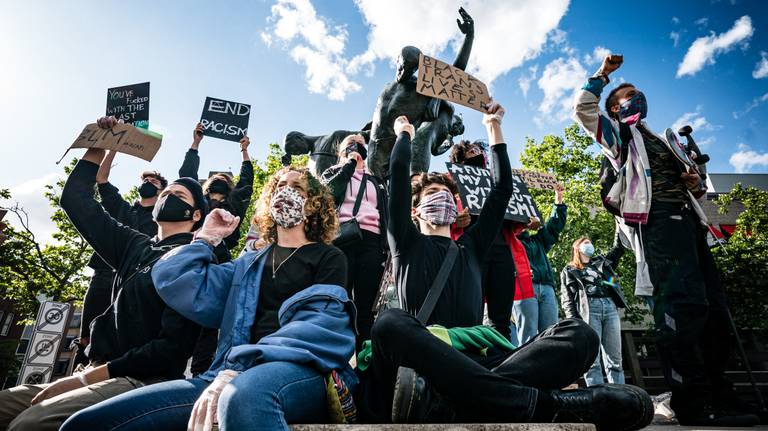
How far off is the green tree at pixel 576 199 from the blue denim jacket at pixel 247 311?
1588 centimetres

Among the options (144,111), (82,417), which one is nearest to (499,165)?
(82,417)

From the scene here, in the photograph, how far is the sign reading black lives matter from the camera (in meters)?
4.46

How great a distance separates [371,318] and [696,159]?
12.6 feet

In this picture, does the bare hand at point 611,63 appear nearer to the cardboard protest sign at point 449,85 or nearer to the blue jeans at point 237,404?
the cardboard protest sign at point 449,85

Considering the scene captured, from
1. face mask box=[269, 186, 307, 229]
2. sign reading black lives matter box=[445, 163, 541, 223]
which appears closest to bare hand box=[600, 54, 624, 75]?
sign reading black lives matter box=[445, 163, 541, 223]

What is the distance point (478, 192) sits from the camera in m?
4.52

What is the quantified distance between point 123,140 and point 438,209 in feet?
10.1

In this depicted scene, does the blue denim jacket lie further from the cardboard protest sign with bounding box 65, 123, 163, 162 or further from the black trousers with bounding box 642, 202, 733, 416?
the black trousers with bounding box 642, 202, 733, 416

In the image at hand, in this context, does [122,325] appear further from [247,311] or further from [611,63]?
[611,63]

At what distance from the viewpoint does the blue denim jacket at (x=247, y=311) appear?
1.78 metres

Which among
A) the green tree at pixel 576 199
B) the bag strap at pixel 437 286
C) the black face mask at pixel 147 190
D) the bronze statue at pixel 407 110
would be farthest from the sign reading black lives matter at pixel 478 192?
the green tree at pixel 576 199

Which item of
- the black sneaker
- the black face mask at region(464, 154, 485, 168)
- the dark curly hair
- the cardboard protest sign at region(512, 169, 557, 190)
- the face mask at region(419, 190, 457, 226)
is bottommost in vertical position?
the black sneaker

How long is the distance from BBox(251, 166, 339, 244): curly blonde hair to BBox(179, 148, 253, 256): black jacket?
5.81ft

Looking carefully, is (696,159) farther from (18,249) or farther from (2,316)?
(2,316)
